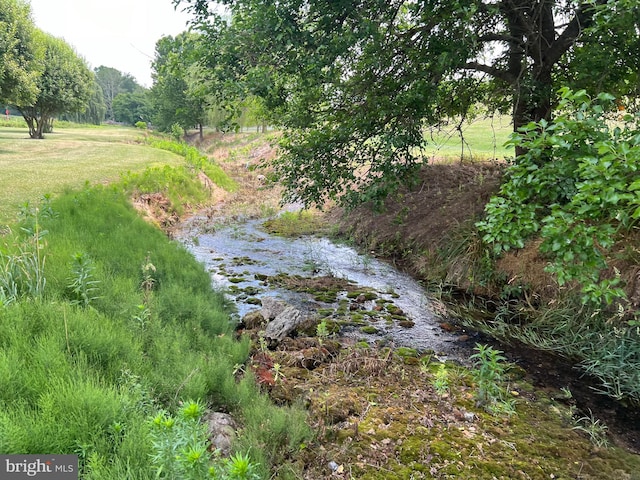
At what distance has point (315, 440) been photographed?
119 inches

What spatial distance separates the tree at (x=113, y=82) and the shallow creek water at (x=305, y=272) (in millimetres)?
114524

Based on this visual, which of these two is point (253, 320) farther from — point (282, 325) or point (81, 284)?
point (81, 284)

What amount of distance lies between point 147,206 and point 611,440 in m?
11.0

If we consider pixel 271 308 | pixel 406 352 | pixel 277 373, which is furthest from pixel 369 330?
pixel 277 373

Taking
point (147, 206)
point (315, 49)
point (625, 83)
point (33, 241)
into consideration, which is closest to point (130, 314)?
point (33, 241)

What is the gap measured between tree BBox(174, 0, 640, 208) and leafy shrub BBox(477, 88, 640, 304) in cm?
157

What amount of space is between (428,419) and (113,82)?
133868 millimetres

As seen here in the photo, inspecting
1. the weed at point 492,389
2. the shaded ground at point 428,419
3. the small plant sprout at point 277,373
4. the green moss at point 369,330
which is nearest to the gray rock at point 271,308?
the shaded ground at point 428,419

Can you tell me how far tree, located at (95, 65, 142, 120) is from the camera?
110 meters

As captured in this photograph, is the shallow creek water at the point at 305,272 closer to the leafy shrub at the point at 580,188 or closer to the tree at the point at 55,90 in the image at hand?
the leafy shrub at the point at 580,188

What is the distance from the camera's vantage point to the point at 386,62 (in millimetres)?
5941

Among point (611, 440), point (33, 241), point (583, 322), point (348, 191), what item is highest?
point (348, 191)

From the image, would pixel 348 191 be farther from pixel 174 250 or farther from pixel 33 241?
pixel 33 241

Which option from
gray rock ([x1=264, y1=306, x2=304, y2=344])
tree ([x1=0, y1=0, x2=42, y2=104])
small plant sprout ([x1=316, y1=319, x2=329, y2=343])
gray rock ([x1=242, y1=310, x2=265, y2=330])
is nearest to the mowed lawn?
tree ([x1=0, y1=0, x2=42, y2=104])
